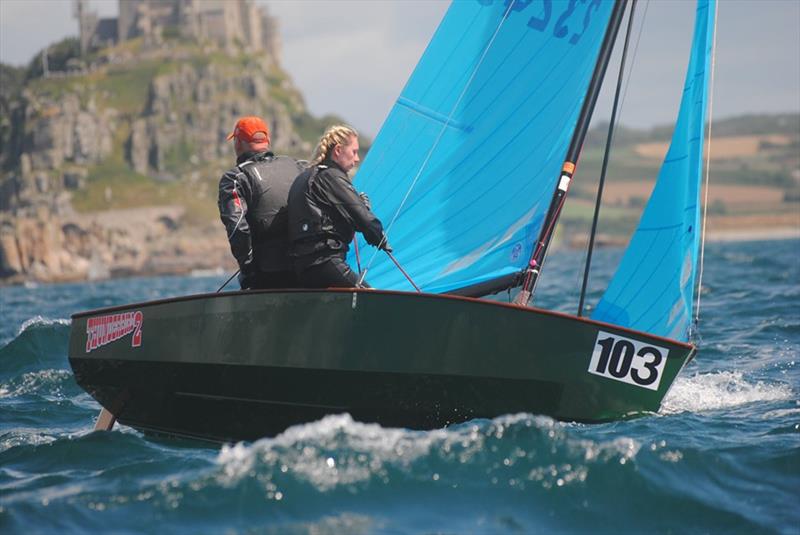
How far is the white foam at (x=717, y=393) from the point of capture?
23.4ft

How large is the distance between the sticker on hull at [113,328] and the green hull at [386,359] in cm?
2

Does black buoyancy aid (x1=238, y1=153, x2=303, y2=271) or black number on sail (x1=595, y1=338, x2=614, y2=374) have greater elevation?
black buoyancy aid (x1=238, y1=153, x2=303, y2=271)

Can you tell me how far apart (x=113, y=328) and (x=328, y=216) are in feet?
4.62

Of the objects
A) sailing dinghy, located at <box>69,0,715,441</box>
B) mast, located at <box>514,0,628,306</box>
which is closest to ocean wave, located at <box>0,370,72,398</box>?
sailing dinghy, located at <box>69,0,715,441</box>

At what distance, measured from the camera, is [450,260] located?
734cm

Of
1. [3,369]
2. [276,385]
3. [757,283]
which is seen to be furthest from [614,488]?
[757,283]

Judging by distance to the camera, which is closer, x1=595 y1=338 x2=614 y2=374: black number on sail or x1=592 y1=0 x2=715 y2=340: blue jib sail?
x1=595 y1=338 x2=614 y2=374: black number on sail

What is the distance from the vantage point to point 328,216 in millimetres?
6055

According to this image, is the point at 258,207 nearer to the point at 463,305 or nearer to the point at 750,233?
the point at 463,305

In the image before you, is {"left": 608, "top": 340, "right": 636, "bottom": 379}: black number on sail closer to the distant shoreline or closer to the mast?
the mast

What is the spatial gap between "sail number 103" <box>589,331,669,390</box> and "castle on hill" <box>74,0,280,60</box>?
136232 millimetres

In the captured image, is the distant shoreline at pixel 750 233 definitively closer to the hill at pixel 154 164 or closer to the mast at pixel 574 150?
the hill at pixel 154 164

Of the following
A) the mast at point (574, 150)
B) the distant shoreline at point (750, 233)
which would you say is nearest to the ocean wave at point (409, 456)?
the mast at point (574, 150)

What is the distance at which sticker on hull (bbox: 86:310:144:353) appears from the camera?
20.4ft
